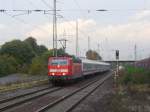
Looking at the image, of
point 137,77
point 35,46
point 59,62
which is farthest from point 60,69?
point 35,46

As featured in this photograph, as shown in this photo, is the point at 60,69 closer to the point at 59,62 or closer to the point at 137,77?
the point at 59,62

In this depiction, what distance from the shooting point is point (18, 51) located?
392ft

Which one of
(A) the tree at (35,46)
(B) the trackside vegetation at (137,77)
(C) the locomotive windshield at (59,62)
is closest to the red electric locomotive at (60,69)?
(C) the locomotive windshield at (59,62)

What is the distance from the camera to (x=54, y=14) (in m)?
51.4

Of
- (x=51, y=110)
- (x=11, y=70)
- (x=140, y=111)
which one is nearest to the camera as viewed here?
(x=140, y=111)

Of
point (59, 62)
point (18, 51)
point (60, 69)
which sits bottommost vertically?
point (60, 69)

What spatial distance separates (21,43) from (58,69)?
84999 millimetres

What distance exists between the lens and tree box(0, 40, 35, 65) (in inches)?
4697

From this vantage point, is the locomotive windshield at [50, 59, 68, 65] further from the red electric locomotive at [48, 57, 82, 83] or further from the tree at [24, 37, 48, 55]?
the tree at [24, 37, 48, 55]

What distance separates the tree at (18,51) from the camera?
119 metres

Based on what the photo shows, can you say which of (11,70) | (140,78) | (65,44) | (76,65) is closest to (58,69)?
(76,65)

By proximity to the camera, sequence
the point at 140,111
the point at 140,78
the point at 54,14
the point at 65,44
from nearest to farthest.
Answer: the point at 140,111 < the point at 140,78 < the point at 54,14 < the point at 65,44

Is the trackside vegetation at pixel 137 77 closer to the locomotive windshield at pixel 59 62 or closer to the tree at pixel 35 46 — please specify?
the locomotive windshield at pixel 59 62

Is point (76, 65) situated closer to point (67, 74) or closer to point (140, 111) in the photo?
point (67, 74)
